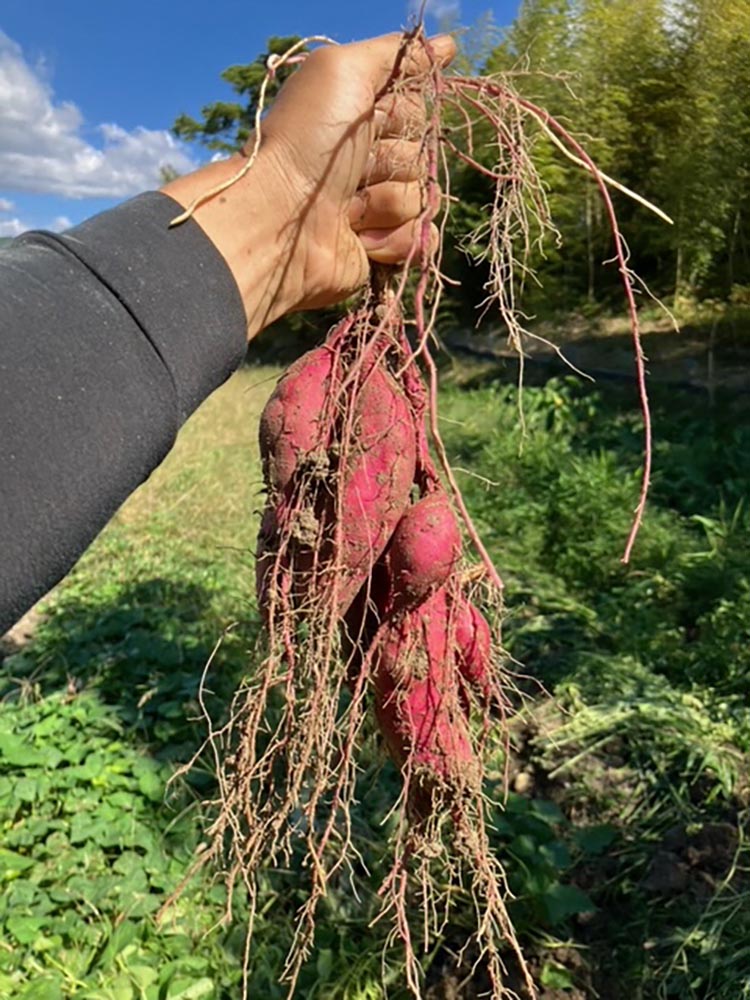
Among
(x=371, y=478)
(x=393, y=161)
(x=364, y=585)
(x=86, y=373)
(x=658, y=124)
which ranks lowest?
(x=364, y=585)

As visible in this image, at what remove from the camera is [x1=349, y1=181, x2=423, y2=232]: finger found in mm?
1290

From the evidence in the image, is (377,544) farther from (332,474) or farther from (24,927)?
(24,927)

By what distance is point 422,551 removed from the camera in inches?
46.6

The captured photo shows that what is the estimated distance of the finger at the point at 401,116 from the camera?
1.20m

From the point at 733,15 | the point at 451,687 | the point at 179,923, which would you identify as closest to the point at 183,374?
the point at 451,687

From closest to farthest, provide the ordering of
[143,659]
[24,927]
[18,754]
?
1. [24,927]
2. [18,754]
3. [143,659]

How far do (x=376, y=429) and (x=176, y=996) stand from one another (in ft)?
3.92

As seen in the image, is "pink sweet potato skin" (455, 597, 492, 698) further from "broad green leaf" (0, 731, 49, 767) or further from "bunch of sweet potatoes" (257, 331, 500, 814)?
"broad green leaf" (0, 731, 49, 767)

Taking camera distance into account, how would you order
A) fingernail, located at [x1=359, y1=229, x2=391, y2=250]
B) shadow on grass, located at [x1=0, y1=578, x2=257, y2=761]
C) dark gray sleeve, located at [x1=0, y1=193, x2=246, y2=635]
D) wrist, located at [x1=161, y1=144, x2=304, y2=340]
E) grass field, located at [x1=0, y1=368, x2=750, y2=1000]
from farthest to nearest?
shadow on grass, located at [x1=0, y1=578, x2=257, y2=761]
grass field, located at [x1=0, y1=368, x2=750, y2=1000]
fingernail, located at [x1=359, y1=229, x2=391, y2=250]
wrist, located at [x1=161, y1=144, x2=304, y2=340]
dark gray sleeve, located at [x1=0, y1=193, x2=246, y2=635]

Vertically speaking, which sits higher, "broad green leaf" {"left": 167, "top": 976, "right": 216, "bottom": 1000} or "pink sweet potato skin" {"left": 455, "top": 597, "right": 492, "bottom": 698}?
"pink sweet potato skin" {"left": 455, "top": 597, "right": 492, "bottom": 698}

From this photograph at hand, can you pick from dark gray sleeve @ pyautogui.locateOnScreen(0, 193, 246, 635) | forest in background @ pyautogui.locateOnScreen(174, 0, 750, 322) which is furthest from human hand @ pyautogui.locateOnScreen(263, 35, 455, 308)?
forest in background @ pyautogui.locateOnScreen(174, 0, 750, 322)

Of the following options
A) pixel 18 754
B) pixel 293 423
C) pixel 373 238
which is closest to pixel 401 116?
pixel 373 238

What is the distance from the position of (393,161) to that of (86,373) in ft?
2.13

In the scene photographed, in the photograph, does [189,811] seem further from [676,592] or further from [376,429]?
[676,592]
